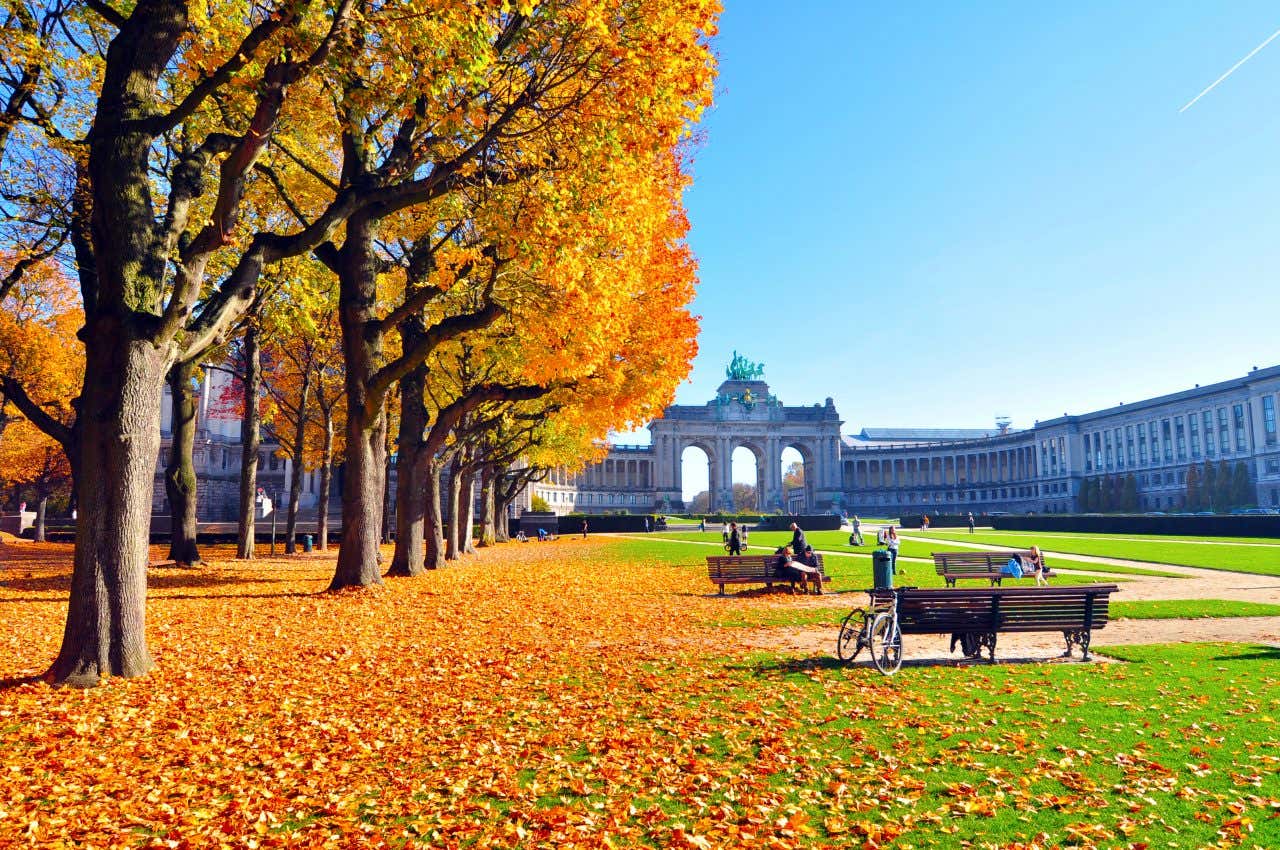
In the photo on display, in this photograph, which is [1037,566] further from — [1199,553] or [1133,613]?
[1199,553]

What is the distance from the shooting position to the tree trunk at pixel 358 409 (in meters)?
17.1

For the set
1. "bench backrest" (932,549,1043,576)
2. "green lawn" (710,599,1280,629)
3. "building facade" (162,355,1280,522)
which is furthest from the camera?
"building facade" (162,355,1280,522)

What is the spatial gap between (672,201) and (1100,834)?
751 inches

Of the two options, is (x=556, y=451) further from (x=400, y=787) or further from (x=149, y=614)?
(x=400, y=787)

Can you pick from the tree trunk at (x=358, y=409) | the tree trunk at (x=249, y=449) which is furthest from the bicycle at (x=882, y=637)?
the tree trunk at (x=249, y=449)

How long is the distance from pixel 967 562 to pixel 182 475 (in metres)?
22.5

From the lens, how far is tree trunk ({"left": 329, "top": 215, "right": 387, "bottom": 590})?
17109 millimetres

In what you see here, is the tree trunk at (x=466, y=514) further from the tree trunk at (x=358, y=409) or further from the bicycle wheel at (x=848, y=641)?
the bicycle wheel at (x=848, y=641)

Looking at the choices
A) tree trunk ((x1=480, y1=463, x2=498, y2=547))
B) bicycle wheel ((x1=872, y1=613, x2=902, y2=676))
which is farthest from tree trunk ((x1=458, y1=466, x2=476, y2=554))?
bicycle wheel ((x1=872, y1=613, x2=902, y2=676))

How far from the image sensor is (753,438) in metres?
137

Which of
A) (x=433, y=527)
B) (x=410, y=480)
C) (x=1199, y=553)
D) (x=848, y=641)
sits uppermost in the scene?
(x=410, y=480)

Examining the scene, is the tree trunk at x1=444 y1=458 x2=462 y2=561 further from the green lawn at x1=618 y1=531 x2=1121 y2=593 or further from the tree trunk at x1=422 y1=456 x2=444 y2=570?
the green lawn at x1=618 y1=531 x2=1121 y2=593

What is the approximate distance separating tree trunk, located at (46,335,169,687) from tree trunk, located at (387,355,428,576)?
36.9 ft

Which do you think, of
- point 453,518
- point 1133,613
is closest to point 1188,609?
point 1133,613
